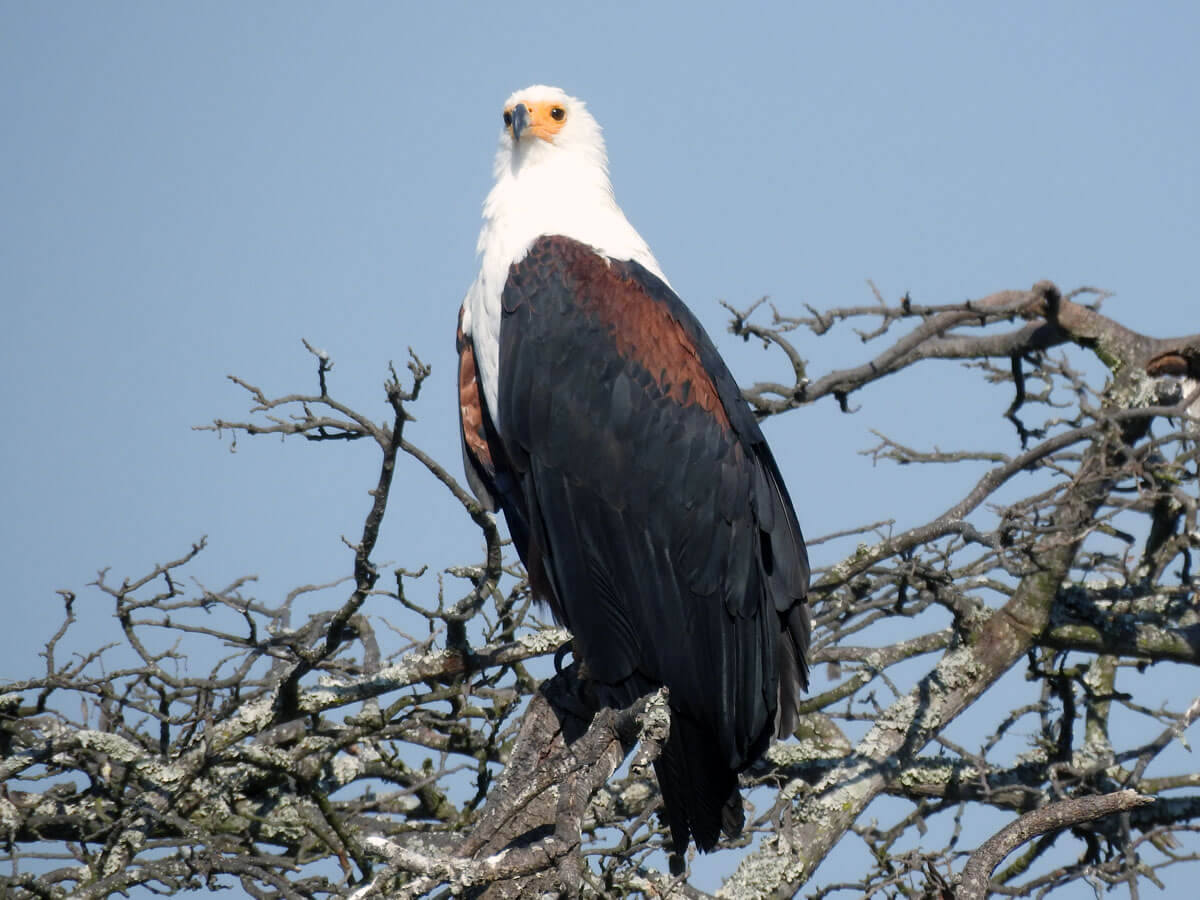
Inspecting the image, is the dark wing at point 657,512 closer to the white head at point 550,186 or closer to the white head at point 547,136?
the white head at point 550,186

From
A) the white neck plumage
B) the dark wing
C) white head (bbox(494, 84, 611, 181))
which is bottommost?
the dark wing

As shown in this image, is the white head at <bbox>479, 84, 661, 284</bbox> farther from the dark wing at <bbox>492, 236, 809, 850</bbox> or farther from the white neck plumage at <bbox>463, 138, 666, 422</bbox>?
the dark wing at <bbox>492, 236, 809, 850</bbox>

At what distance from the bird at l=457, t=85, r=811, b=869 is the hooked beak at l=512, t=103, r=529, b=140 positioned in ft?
3.17

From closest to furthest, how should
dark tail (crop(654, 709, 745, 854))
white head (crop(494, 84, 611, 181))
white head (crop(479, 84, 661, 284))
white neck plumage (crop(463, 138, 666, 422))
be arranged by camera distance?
1. dark tail (crop(654, 709, 745, 854))
2. white neck plumage (crop(463, 138, 666, 422))
3. white head (crop(479, 84, 661, 284))
4. white head (crop(494, 84, 611, 181))

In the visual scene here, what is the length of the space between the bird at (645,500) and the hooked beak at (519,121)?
3.17ft

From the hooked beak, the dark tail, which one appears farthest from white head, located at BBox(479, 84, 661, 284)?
the dark tail

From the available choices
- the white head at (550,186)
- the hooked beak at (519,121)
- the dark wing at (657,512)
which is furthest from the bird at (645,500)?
the hooked beak at (519,121)

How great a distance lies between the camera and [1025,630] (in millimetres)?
4914

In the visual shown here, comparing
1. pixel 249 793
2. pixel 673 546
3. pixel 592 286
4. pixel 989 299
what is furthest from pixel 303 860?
pixel 989 299

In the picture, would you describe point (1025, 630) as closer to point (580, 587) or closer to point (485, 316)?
point (580, 587)

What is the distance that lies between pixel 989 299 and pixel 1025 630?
1842mm

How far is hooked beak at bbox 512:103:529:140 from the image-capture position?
559 cm

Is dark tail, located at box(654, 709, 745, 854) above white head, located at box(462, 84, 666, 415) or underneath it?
underneath

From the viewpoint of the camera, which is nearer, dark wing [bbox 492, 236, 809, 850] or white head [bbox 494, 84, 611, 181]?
dark wing [bbox 492, 236, 809, 850]
